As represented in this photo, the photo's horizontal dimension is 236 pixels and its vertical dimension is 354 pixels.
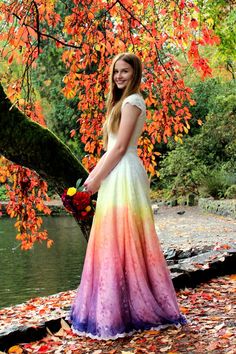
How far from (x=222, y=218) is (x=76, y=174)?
9058 millimetres

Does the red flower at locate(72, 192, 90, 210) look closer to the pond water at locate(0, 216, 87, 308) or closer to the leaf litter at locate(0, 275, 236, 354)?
the leaf litter at locate(0, 275, 236, 354)

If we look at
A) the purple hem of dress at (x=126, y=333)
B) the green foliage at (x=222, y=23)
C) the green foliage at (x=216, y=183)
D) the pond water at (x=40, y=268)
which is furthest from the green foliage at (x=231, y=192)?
the purple hem of dress at (x=126, y=333)

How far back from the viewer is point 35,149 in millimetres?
4309

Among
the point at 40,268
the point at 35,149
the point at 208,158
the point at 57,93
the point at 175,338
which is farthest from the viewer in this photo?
the point at 57,93

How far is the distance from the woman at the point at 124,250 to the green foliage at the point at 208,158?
12.2 m

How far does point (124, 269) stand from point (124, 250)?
12cm

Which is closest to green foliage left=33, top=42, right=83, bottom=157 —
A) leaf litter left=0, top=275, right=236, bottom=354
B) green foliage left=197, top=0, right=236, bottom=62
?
green foliage left=197, top=0, right=236, bottom=62

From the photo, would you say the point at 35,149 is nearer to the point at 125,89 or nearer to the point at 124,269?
the point at 125,89

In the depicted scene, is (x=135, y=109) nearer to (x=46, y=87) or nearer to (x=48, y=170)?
(x=48, y=170)

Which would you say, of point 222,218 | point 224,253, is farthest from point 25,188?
point 222,218

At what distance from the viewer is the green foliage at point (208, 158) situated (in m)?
16.0

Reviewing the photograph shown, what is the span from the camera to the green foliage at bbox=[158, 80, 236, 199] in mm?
16031

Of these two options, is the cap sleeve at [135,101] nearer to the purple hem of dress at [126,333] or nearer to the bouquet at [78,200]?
the bouquet at [78,200]

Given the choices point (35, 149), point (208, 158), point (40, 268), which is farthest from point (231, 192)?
point (35, 149)
